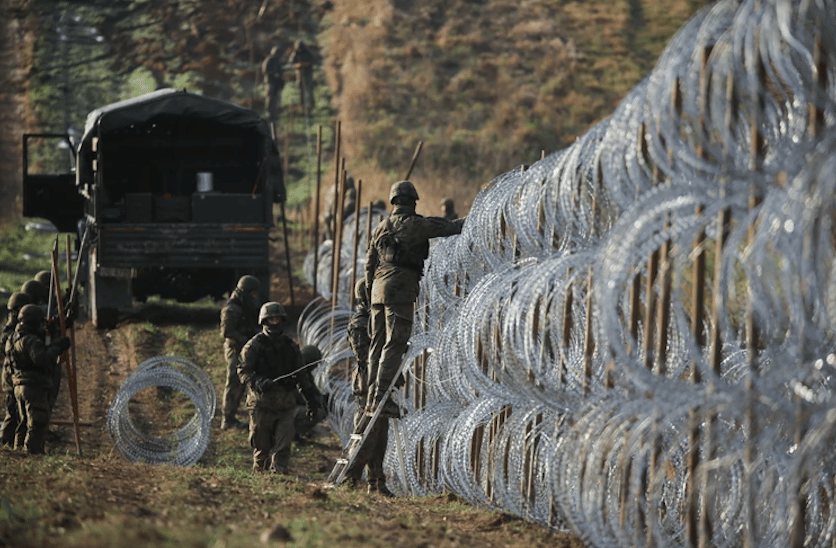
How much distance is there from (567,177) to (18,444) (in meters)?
6.85

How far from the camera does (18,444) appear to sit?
11.6m

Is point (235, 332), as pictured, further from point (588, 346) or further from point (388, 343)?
point (588, 346)

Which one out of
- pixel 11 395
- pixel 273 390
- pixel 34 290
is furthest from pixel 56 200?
pixel 273 390

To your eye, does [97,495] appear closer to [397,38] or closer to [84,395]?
[84,395]

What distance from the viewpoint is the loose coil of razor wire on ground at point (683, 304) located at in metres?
4.89

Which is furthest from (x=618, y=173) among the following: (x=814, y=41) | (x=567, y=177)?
(x=814, y=41)

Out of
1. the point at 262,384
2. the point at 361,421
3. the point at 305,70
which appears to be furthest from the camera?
the point at 305,70

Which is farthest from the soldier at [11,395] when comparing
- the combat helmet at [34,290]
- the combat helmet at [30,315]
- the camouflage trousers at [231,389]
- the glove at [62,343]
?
Result: the camouflage trousers at [231,389]

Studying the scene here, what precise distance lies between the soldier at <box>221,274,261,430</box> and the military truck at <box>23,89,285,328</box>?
4347 millimetres

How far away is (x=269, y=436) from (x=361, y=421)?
1.23m

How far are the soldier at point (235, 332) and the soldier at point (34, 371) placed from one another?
2612 millimetres

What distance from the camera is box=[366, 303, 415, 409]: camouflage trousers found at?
9812 mm

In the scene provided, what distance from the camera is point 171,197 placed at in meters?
18.7

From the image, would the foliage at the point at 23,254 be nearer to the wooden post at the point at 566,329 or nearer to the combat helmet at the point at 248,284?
the combat helmet at the point at 248,284
